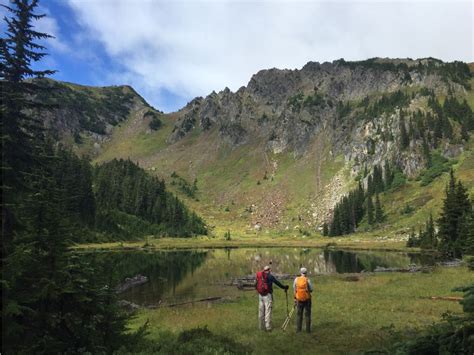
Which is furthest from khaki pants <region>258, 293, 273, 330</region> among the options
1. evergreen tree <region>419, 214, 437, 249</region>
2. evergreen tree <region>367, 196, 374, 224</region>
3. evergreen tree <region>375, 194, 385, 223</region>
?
evergreen tree <region>367, 196, 374, 224</region>

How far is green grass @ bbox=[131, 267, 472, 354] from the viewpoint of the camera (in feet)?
60.2

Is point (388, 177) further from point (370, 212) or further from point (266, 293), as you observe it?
point (266, 293)

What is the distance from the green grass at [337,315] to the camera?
1834 centimetres

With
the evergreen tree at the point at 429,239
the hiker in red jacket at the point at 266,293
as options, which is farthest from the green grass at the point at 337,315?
the evergreen tree at the point at 429,239

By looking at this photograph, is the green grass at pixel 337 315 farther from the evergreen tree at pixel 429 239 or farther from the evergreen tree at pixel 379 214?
the evergreen tree at pixel 379 214

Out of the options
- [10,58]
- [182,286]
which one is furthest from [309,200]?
[10,58]

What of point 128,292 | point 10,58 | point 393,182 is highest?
point 393,182

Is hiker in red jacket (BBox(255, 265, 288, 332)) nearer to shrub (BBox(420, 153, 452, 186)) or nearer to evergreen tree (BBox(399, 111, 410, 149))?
shrub (BBox(420, 153, 452, 186))

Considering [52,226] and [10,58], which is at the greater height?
[10,58]

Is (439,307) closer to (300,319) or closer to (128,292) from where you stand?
(300,319)

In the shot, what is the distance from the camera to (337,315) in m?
25.3

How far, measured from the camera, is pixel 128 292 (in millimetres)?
45344

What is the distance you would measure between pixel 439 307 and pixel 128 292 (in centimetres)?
3257

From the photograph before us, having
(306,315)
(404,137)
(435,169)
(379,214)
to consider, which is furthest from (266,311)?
(404,137)
